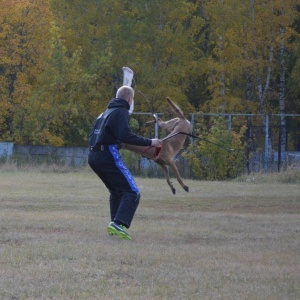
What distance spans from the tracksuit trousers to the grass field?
35cm

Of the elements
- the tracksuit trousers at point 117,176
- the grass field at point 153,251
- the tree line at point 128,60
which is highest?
the tree line at point 128,60

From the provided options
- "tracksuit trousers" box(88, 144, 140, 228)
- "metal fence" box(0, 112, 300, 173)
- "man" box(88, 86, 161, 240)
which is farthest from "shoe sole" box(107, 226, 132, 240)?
"metal fence" box(0, 112, 300, 173)

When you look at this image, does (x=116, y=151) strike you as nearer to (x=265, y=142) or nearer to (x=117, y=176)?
(x=117, y=176)

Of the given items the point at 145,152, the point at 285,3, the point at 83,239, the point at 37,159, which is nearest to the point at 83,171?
the point at 37,159

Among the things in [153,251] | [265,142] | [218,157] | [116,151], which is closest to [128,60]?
[265,142]

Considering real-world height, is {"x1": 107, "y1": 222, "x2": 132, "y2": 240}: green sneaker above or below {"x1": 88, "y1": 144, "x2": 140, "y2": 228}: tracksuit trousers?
below

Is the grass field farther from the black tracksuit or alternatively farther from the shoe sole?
the black tracksuit

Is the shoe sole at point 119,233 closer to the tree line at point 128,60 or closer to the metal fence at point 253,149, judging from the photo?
the metal fence at point 253,149

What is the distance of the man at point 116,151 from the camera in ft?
30.6

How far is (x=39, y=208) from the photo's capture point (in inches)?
556

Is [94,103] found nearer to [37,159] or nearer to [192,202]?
[37,159]

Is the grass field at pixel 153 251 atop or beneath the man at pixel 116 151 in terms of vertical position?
beneath

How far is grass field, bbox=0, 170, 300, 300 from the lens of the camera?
649 cm

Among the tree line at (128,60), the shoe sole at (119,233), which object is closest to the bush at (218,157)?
the tree line at (128,60)
